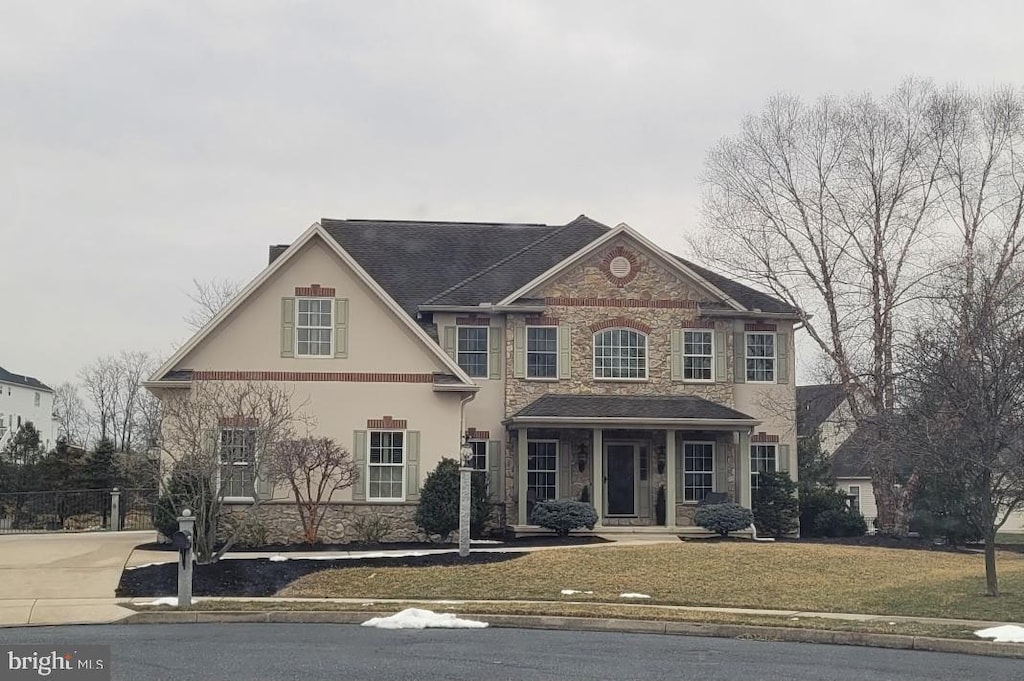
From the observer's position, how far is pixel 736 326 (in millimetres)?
31453

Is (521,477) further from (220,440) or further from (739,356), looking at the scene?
(220,440)

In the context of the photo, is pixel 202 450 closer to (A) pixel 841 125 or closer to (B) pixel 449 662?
(B) pixel 449 662

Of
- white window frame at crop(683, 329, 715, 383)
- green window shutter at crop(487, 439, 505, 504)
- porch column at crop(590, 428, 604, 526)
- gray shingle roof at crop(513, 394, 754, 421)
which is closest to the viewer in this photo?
gray shingle roof at crop(513, 394, 754, 421)

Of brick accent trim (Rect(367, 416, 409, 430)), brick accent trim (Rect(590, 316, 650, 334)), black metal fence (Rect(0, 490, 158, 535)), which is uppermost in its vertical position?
brick accent trim (Rect(590, 316, 650, 334))

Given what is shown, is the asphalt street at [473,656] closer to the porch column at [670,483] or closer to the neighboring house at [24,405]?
the porch column at [670,483]

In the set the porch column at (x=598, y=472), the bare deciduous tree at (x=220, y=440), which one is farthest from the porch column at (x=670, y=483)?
the bare deciduous tree at (x=220, y=440)

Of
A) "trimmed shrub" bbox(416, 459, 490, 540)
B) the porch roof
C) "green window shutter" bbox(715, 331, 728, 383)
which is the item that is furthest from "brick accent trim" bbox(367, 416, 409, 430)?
"green window shutter" bbox(715, 331, 728, 383)

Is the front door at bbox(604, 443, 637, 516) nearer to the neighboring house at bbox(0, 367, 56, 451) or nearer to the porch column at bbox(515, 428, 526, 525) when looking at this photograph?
the porch column at bbox(515, 428, 526, 525)

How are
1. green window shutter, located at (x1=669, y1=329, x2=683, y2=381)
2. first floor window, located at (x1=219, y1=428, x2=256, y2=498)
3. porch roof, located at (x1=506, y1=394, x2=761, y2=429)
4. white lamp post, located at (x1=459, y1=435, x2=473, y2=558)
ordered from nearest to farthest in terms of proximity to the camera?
first floor window, located at (x1=219, y1=428, x2=256, y2=498) < white lamp post, located at (x1=459, y1=435, x2=473, y2=558) < porch roof, located at (x1=506, y1=394, x2=761, y2=429) < green window shutter, located at (x1=669, y1=329, x2=683, y2=381)

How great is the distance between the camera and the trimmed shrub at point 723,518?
27562mm

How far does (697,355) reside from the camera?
30.9 metres

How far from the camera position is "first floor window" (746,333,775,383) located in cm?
3164

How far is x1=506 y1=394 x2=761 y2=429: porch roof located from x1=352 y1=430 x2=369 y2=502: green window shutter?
3.73m

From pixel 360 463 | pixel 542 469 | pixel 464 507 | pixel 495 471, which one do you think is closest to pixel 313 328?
pixel 360 463
